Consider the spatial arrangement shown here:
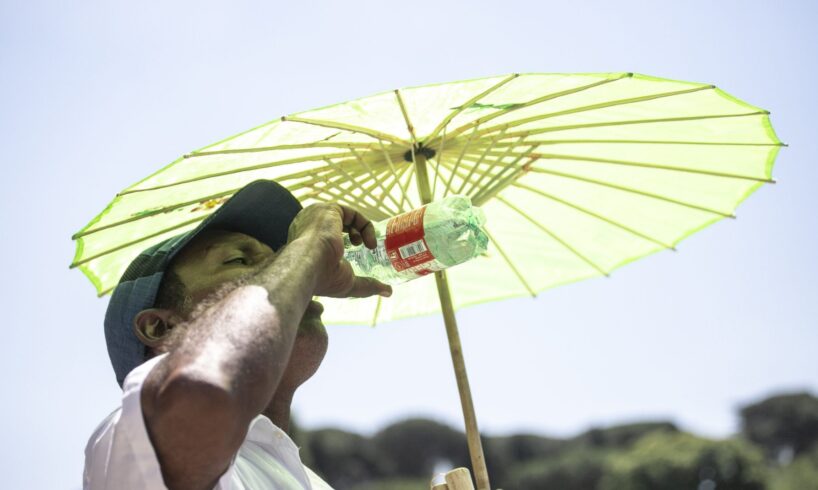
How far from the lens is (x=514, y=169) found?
3.45m

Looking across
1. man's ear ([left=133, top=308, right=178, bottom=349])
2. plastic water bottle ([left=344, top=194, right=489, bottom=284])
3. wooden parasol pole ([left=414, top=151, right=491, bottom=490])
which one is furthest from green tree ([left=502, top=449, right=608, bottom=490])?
man's ear ([left=133, top=308, right=178, bottom=349])

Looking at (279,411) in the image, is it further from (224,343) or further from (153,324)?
(224,343)

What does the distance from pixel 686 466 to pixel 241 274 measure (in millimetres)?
25608

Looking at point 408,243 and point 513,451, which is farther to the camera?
point 513,451

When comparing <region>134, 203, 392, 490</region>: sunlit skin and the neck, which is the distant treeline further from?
<region>134, 203, 392, 490</region>: sunlit skin

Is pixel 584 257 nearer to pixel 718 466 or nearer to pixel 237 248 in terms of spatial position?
pixel 237 248

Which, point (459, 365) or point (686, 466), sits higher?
point (459, 365)

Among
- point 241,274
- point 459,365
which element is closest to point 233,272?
point 241,274

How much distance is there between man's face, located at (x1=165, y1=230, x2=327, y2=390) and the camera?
247 cm

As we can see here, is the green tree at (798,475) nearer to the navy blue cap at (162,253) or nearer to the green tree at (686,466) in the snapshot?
the green tree at (686,466)

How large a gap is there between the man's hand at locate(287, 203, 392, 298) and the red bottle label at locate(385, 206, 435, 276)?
0.13 metres

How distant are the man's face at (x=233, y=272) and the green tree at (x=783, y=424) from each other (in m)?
35.4

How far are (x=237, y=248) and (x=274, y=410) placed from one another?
1.61 feet

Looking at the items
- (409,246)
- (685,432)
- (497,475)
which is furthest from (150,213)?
(497,475)
